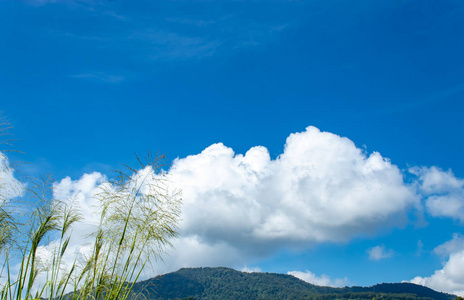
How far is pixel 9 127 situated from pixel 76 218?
168 centimetres

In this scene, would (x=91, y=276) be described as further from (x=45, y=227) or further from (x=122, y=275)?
(x=45, y=227)

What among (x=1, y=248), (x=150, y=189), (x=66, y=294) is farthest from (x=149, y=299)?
(x=1, y=248)

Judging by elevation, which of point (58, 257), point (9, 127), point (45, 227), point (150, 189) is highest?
point (9, 127)

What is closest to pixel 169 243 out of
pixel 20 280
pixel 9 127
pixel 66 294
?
pixel 66 294

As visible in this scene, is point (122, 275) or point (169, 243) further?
point (169, 243)

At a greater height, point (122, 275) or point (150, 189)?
point (150, 189)

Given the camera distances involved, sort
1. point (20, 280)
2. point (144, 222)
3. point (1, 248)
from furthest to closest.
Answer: point (144, 222), point (1, 248), point (20, 280)

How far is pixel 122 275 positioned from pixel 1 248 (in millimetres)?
2058

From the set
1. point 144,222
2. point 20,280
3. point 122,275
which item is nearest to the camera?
point 20,280

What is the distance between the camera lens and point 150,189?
6039mm

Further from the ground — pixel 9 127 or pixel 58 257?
pixel 9 127

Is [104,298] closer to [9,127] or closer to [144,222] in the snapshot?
[144,222]

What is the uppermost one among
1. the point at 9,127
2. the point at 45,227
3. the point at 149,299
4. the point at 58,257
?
the point at 9,127

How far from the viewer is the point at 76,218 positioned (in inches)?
214
